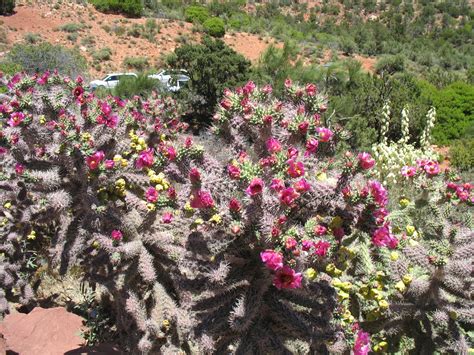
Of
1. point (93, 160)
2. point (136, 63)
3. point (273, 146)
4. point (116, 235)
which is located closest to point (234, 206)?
point (273, 146)

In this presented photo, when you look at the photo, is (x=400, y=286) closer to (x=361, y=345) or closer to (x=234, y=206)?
(x=361, y=345)

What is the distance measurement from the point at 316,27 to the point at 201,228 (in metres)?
41.3

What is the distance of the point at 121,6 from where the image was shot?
34.1 meters

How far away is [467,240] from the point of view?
3504 millimetres

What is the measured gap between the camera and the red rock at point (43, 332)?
4496mm

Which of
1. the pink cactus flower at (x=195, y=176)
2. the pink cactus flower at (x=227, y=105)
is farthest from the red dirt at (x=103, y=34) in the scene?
the pink cactus flower at (x=195, y=176)

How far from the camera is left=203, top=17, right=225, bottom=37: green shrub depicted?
106ft

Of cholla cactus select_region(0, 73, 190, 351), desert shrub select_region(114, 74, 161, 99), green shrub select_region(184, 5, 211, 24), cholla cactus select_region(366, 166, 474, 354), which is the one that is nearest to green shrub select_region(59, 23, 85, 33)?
green shrub select_region(184, 5, 211, 24)

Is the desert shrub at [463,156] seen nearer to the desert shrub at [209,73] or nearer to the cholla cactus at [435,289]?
the desert shrub at [209,73]

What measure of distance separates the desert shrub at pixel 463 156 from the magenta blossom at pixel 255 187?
11177mm

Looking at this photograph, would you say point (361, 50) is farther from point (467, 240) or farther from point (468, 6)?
point (467, 240)

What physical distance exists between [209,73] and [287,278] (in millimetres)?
13119

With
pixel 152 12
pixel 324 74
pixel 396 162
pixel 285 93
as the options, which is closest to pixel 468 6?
pixel 152 12

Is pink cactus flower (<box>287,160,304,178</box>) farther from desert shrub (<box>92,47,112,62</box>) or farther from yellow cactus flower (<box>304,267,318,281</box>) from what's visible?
desert shrub (<box>92,47,112,62</box>)
